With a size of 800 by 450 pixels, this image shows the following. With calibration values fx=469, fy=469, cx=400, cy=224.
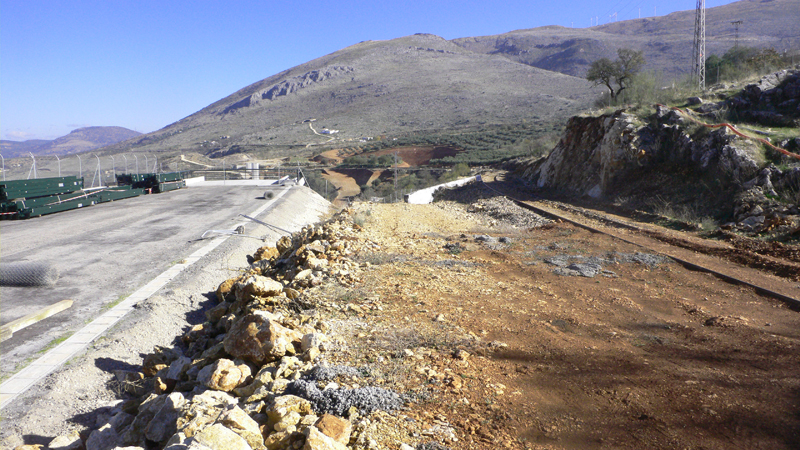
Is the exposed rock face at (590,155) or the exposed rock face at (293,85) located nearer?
the exposed rock face at (590,155)

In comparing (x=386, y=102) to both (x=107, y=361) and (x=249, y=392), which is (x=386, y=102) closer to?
(x=107, y=361)

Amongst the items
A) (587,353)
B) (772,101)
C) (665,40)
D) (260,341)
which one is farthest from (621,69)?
(665,40)

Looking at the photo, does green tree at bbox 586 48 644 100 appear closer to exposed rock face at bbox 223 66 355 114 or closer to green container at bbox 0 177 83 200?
green container at bbox 0 177 83 200

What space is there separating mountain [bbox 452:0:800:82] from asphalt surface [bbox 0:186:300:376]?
71.6m

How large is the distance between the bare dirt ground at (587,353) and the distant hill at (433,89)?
51907mm

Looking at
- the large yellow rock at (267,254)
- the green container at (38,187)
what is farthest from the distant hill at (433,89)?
the large yellow rock at (267,254)

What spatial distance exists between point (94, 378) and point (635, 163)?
17769mm

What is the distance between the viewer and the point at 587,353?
17.0 feet

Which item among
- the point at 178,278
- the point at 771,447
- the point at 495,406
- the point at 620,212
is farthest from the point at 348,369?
the point at 620,212

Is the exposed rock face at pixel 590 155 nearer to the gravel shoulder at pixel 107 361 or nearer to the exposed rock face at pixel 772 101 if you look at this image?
the exposed rock face at pixel 772 101

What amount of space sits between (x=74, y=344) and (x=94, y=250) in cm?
636

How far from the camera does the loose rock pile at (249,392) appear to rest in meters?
3.42

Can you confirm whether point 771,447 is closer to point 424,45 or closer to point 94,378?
point 94,378

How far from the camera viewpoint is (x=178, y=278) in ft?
33.5
